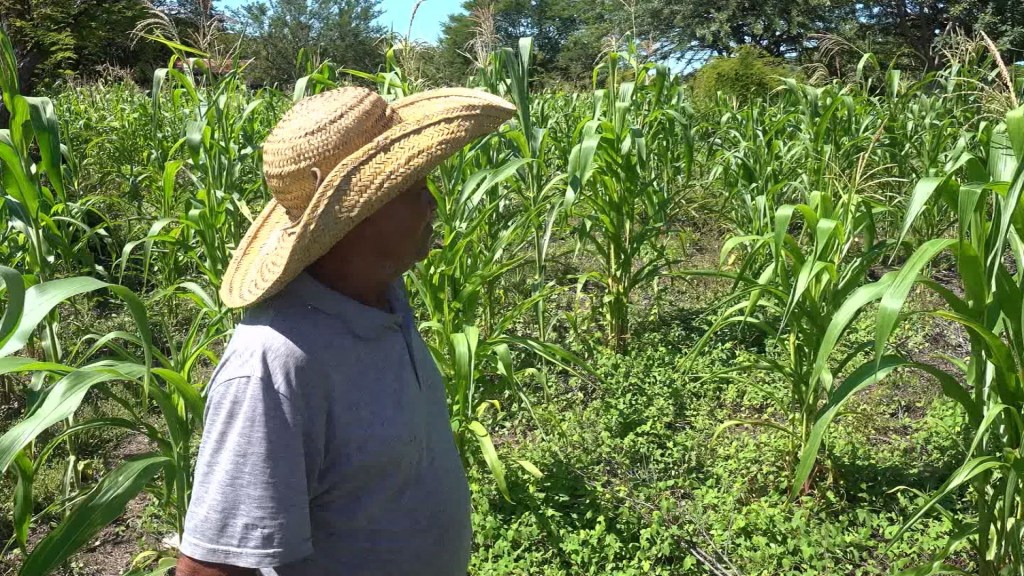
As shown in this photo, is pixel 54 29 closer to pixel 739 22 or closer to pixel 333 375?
pixel 333 375

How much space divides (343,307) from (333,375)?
4.1 inches

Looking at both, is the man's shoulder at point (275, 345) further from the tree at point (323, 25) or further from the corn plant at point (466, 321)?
the tree at point (323, 25)

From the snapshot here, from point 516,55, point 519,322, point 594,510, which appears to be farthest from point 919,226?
point 594,510

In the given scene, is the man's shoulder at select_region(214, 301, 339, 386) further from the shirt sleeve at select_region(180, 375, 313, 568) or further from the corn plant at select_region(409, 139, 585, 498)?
the corn plant at select_region(409, 139, 585, 498)

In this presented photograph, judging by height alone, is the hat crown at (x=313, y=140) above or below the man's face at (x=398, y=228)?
above

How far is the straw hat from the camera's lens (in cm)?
111

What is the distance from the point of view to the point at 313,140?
114 cm

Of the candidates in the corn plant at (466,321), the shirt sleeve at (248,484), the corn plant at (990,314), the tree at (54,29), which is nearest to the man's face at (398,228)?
the shirt sleeve at (248,484)

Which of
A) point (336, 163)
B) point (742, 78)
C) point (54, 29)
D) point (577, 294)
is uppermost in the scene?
point (54, 29)

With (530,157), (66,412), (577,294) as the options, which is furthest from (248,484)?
(577,294)

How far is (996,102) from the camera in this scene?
1.95 m

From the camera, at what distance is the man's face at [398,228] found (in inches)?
46.8

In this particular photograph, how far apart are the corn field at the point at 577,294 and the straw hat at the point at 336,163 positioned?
32 centimetres

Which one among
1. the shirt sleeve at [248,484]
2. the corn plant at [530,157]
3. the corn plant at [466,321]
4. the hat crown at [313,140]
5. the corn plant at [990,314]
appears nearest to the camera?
the shirt sleeve at [248,484]
